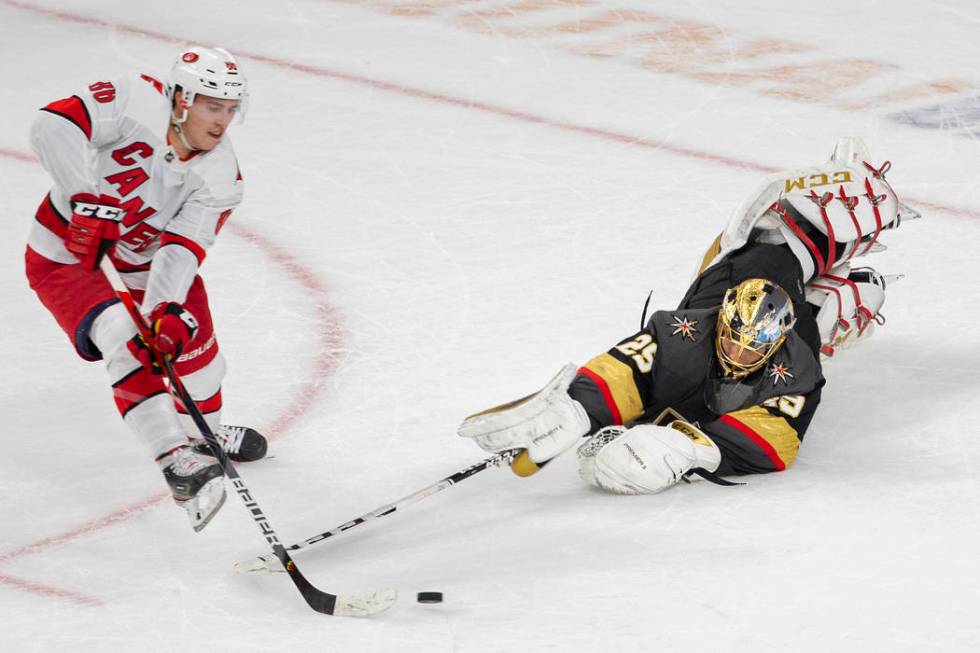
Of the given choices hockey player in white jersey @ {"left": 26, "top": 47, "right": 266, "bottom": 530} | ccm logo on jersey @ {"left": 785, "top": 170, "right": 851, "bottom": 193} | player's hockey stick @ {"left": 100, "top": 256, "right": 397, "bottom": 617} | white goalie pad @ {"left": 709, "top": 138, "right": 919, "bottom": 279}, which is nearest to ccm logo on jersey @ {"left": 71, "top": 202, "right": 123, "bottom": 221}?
hockey player in white jersey @ {"left": 26, "top": 47, "right": 266, "bottom": 530}

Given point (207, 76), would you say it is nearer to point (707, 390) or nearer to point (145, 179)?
point (145, 179)

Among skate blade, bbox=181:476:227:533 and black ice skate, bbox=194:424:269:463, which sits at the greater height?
skate blade, bbox=181:476:227:533

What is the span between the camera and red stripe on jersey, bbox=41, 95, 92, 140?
356 centimetres

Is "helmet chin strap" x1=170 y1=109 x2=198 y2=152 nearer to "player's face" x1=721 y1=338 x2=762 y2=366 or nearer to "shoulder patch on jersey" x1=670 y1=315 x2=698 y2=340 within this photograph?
"shoulder patch on jersey" x1=670 y1=315 x2=698 y2=340

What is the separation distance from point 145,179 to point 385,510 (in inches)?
37.7

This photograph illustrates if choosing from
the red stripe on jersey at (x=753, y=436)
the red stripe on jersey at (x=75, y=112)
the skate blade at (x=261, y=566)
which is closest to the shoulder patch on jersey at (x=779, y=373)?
the red stripe on jersey at (x=753, y=436)

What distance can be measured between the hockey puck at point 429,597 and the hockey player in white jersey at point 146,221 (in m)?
0.51

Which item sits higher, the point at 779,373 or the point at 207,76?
the point at 207,76

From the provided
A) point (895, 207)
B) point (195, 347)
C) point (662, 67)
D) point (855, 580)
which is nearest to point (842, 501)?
point (855, 580)

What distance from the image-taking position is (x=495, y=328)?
15.5 ft

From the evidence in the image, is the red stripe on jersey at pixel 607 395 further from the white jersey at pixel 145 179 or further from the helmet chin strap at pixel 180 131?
the helmet chin strap at pixel 180 131

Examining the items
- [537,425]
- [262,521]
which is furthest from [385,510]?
[537,425]

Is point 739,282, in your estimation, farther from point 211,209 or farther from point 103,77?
point 103,77

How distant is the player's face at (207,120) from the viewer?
361 centimetres
